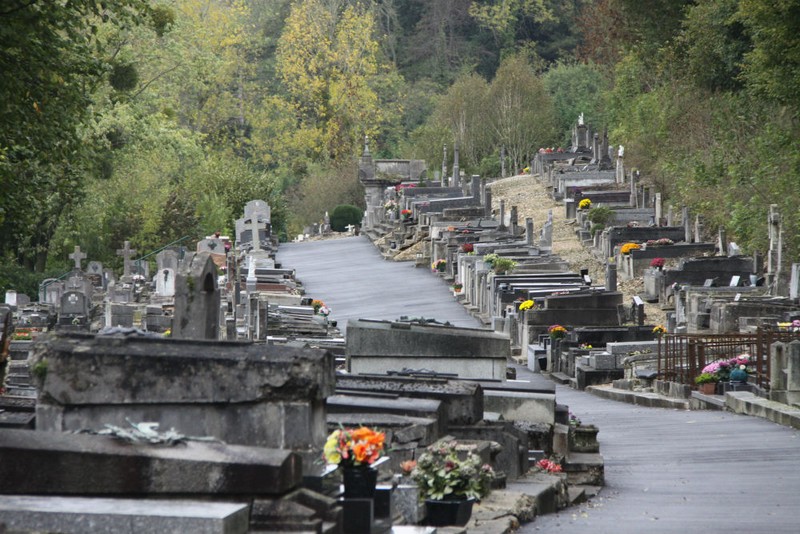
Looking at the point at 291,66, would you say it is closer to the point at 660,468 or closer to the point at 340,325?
the point at 340,325

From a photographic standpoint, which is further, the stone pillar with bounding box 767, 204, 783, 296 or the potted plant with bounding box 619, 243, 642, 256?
the potted plant with bounding box 619, 243, 642, 256

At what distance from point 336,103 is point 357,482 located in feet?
271

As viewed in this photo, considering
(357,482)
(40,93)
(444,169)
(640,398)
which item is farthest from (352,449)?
(444,169)

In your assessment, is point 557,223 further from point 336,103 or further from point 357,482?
point 357,482

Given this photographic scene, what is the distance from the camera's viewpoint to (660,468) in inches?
647

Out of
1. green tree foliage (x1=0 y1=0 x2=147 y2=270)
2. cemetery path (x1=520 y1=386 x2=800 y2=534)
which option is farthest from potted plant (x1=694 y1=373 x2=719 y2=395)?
green tree foliage (x1=0 y1=0 x2=147 y2=270)

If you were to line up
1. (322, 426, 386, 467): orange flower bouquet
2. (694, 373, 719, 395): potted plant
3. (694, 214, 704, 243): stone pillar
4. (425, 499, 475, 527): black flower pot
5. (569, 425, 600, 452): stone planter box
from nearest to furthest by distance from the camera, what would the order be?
1. (322, 426, 386, 467): orange flower bouquet
2. (425, 499, 475, 527): black flower pot
3. (569, 425, 600, 452): stone planter box
4. (694, 373, 719, 395): potted plant
5. (694, 214, 704, 243): stone pillar

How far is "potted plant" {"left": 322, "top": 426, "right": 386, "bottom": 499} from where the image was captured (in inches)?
379

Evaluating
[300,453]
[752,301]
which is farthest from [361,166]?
[300,453]

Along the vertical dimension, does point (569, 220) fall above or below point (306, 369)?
above

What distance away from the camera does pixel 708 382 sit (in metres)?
24.4

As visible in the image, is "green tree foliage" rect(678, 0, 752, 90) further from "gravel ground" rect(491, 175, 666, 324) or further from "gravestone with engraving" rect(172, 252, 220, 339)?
"gravestone with engraving" rect(172, 252, 220, 339)

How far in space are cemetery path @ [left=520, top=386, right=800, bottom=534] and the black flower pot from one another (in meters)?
0.83

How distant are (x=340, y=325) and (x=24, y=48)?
858 inches
